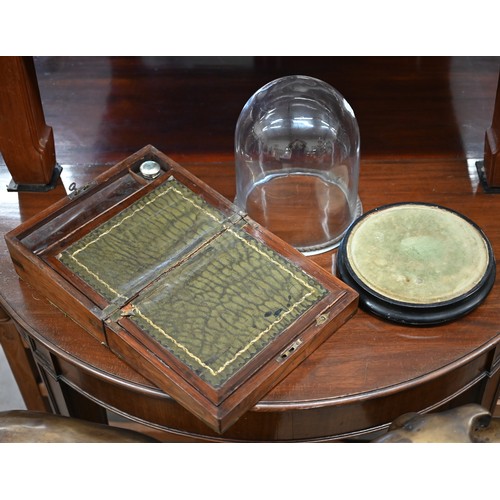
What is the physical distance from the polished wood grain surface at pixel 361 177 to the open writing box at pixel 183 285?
4 cm

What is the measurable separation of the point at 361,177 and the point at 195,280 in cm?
44

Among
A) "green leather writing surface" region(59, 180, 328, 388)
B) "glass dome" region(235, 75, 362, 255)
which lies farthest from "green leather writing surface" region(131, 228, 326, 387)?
"glass dome" region(235, 75, 362, 255)

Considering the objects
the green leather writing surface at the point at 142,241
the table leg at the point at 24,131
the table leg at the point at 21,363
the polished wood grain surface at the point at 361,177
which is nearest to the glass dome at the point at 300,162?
the polished wood grain surface at the point at 361,177

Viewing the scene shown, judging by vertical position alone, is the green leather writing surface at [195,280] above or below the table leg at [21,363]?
above

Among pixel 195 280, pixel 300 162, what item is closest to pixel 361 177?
pixel 300 162

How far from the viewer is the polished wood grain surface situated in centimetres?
141

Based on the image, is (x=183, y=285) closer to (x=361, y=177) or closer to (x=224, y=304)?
(x=224, y=304)

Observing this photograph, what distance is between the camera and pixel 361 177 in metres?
1.74

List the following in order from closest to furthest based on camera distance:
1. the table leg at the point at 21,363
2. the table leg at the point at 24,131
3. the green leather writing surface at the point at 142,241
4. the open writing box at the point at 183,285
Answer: the open writing box at the point at 183,285
the green leather writing surface at the point at 142,241
the table leg at the point at 24,131
the table leg at the point at 21,363

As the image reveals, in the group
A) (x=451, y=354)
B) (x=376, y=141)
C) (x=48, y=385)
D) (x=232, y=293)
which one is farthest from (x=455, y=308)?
(x=48, y=385)

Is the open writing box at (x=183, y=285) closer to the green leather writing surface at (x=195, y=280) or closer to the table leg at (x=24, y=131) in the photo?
the green leather writing surface at (x=195, y=280)

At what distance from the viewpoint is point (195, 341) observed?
4.47 feet

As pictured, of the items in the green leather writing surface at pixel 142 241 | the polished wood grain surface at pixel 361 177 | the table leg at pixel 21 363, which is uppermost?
the green leather writing surface at pixel 142 241

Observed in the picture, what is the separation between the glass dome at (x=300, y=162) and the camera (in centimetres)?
164
